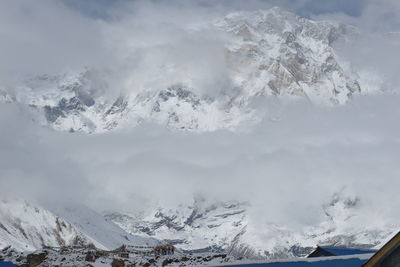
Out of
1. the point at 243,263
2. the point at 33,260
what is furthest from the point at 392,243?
the point at 33,260

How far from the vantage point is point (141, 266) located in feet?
214

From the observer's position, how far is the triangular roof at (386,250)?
27922 mm

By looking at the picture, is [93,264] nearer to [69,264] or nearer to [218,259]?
[69,264]

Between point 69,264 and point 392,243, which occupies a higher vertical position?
point 69,264

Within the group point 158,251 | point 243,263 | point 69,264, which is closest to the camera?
point 243,263

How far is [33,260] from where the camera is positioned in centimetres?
6588

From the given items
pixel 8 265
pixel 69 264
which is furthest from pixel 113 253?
pixel 8 265

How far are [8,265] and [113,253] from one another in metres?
15.6

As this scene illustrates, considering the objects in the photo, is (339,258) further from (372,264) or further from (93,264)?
(93,264)

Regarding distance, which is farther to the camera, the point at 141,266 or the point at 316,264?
the point at 141,266

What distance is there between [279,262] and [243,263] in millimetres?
2387

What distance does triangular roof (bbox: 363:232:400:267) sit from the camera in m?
27.9

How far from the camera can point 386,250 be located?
2812cm

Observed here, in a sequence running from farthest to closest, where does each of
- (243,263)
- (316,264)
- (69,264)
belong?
1. (69,264)
2. (243,263)
3. (316,264)
